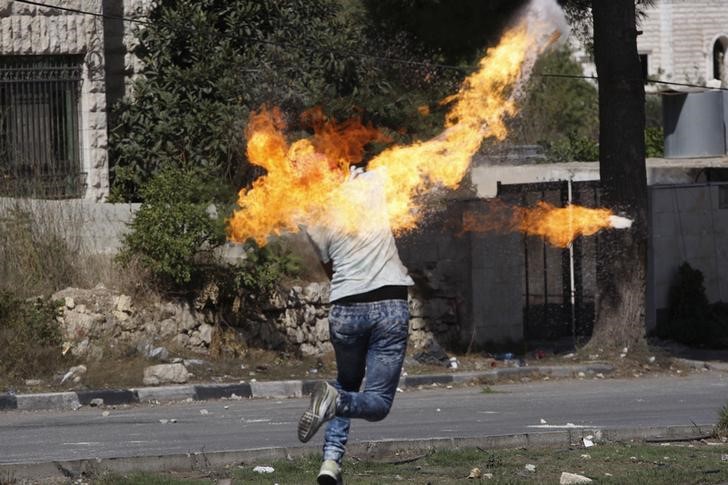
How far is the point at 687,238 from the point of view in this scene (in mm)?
20016

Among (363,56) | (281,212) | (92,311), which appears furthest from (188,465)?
(363,56)

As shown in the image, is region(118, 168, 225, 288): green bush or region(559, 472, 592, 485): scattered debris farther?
region(118, 168, 225, 288): green bush

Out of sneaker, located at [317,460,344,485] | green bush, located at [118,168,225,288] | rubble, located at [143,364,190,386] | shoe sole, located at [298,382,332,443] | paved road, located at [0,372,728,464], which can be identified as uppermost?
green bush, located at [118,168,225,288]

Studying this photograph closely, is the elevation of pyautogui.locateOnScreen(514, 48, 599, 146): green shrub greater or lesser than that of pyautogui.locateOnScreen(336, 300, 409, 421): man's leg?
greater

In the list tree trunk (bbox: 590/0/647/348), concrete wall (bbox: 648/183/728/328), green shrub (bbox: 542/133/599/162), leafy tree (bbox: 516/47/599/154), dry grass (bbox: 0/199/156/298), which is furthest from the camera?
leafy tree (bbox: 516/47/599/154)

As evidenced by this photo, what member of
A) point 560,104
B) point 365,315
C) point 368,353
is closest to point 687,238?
point 368,353

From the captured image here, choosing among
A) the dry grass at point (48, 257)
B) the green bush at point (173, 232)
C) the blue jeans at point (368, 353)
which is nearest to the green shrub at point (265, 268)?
the green bush at point (173, 232)

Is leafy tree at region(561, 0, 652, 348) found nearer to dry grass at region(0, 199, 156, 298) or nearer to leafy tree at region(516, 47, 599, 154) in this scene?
dry grass at region(0, 199, 156, 298)

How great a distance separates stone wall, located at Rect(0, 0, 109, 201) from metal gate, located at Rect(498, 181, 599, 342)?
6.22 meters

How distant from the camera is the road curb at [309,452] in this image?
902 cm

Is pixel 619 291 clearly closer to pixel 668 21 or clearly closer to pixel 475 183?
pixel 475 183

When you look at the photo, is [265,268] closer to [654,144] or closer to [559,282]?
[559,282]

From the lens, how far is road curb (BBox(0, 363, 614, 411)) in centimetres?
1395

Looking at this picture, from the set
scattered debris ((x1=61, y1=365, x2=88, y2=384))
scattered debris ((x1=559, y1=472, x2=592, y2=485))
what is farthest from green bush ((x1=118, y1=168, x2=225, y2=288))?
scattered debris ((x1=559, y1=472, x2=592, y2=485))
